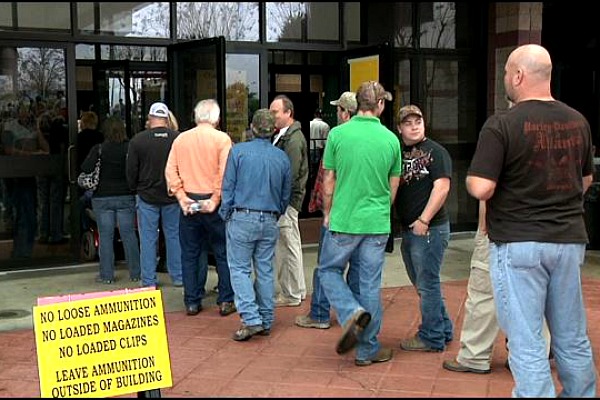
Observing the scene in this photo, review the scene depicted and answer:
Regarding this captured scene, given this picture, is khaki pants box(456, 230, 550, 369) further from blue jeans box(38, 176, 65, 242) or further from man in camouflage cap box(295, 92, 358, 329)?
blue jeans box(38, 176, 65, 242)

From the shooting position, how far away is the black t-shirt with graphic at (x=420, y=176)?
522cm

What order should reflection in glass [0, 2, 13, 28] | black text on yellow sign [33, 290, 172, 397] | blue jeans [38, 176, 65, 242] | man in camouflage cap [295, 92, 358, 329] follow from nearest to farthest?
black text on yellow sign [33, 290, 172, 397]
man in camouflage cap [295, 92, 358, 329]
reflection in glass [0, 2, 13, 28]
blue jeans [38, 176, 65, 242]

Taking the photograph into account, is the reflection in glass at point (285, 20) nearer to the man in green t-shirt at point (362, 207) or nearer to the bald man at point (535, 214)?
the man in green t-shirt at point (362, 207)

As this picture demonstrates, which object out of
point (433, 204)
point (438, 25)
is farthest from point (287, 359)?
point (438, 25)

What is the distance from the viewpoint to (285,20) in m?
10.1

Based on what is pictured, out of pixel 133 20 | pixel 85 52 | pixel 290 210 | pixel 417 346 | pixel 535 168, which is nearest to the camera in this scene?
pixel 535 168

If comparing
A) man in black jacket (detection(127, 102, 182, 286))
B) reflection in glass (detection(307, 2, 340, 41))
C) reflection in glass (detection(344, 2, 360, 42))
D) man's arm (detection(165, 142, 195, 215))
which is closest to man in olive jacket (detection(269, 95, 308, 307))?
man's arm (detection(165, 142, 195, 215))

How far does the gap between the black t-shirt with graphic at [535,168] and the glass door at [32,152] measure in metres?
5.96

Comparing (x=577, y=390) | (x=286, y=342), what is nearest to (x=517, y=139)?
(x=577, y=390)

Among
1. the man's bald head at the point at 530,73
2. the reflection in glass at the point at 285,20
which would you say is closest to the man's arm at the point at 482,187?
the man's bald head at the point at 530,73

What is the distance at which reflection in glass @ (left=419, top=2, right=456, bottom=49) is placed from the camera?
10766 millimetres

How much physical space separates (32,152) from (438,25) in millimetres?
5733

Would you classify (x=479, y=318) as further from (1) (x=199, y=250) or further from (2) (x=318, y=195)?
(1) (x=199, y=250)

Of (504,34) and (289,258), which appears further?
(504,34)
